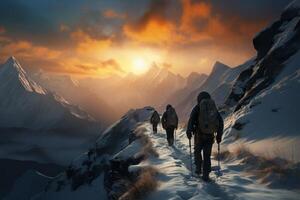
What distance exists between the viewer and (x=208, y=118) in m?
12.7

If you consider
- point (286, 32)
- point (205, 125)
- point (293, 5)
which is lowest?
point (205, 125)

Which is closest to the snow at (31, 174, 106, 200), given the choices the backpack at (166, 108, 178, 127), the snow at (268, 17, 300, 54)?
the snow at (268, 17, 300, 54)

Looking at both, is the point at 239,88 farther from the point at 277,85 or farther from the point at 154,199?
the point at 154,199

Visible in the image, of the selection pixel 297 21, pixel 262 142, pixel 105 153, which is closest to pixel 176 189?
pixel 262 142

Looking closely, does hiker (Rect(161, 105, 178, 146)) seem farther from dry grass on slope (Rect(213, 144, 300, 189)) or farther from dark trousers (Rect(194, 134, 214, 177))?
dark trousers (Rect(194, 134, 214, 177))

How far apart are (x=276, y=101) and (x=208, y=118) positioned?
1751 cm

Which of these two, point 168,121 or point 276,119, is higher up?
point 168,121

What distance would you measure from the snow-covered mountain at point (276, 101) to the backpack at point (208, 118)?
11.9ft

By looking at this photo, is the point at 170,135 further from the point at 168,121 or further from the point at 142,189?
the point at 142,189

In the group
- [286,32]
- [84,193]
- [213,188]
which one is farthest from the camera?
[84,193]

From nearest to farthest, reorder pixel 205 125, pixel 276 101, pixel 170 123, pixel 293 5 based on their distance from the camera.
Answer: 1. pixel 205 125
2. pixel 170 123
3. pixel 276 101
4. pixel 293 5

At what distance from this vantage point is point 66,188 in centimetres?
13888

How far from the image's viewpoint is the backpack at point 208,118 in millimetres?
12727

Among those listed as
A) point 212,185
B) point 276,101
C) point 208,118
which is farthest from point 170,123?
A: point 212,185
